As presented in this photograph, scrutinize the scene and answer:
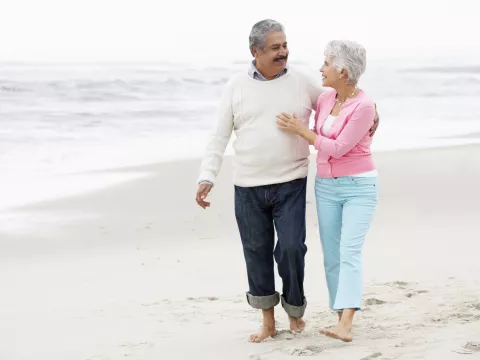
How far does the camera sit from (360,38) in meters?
39.3

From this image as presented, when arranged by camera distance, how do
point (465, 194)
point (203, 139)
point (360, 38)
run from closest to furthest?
point (465, 194), point (203, 139), point (360, 38)

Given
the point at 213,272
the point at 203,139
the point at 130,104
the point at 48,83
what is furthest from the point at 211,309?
the point at 48,83

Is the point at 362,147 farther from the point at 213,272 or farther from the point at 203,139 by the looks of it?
the point at 203,139

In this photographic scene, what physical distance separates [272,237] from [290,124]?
647 mm

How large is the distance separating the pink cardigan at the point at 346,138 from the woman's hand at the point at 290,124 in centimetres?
10

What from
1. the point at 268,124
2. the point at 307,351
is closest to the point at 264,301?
the point at 307,351

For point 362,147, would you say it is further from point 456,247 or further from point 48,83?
point 48,83

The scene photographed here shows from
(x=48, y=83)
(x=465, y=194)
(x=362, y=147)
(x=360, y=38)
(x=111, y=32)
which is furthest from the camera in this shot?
(x=360, y=38)

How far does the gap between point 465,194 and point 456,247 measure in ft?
7.45

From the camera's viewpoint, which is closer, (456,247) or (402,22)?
(456,247)

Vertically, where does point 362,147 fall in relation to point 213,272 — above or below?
above

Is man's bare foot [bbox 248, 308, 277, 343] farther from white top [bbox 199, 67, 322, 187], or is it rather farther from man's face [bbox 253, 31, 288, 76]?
man's face [bbox 253, 31, 288, 76]

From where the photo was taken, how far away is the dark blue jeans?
14.3 feet

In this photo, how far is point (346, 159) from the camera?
13.9 ft
